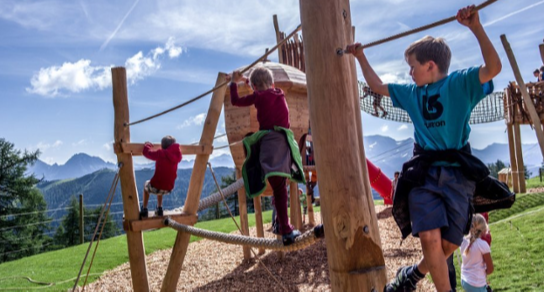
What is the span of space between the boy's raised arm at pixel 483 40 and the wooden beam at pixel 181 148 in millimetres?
3947

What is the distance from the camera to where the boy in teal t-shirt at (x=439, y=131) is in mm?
2037

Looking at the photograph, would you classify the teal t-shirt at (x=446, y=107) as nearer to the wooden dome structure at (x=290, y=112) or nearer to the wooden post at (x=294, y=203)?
the wooden dome structure at (x=290, y=112)

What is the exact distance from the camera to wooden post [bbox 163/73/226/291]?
5.41m

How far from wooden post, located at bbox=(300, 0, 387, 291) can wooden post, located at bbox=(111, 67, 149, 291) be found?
350cm

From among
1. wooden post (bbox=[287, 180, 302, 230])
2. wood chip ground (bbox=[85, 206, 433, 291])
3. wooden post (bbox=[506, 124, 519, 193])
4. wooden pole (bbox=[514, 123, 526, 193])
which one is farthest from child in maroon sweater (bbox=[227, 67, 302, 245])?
wooden post (bbox=[506, 124, 519, 193])

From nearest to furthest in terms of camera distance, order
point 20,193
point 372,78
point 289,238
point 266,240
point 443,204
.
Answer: point 443,204
point 372,78
point 289,238
point 266,240
point 20,193

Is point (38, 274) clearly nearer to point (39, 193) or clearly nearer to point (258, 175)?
point (258, 175)

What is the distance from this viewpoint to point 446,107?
7.01 feet

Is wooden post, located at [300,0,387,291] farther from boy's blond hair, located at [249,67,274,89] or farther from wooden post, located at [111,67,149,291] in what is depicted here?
wooden post, located at [111,67,149,291]

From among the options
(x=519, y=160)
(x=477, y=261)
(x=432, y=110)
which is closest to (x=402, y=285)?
(x=432, y=110)

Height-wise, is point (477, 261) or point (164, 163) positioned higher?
point (164, 163)

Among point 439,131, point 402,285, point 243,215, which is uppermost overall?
point 439,131

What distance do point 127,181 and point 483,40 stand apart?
422cm

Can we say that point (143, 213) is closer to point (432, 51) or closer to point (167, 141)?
point (167, 141)
